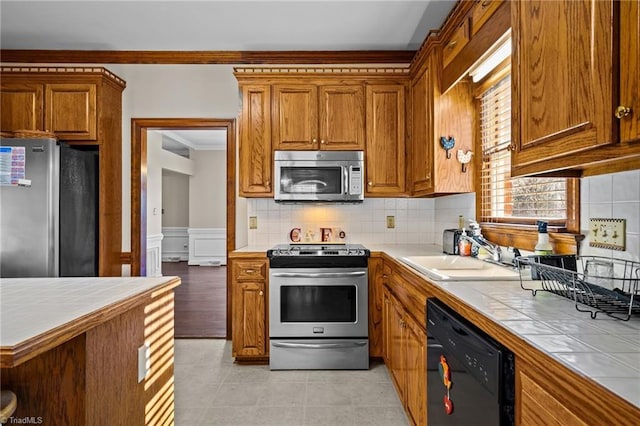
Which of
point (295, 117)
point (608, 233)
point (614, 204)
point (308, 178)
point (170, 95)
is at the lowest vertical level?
point (608, 233)

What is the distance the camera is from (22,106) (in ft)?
10.2

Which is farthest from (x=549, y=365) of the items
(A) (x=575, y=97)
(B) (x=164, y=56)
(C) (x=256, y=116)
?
(B) (x=164, y=56)

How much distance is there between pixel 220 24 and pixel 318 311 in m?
2.32

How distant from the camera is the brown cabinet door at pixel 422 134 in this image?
2.61 meters

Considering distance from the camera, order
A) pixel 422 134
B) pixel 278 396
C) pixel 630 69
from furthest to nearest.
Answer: pixel 422 134, pixel 278 396, pixel 630 69

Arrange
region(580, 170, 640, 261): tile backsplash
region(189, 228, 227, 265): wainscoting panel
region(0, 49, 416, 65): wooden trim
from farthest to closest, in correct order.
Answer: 1. region(189, 228, 227, 265): wainscoting panel
2. region(0, 49, 416, 65): wooden trim
3. region(580, 170, 640, 261): tile backsplash

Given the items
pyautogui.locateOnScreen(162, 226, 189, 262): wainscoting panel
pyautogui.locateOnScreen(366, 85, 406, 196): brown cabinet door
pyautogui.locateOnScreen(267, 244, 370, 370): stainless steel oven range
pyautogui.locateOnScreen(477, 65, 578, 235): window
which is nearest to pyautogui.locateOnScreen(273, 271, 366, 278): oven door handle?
pyautogui.locateOnScreen(267, 244, 370, 370): stainless steel oven range

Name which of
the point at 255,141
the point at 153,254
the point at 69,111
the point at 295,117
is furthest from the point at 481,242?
the point at 153,254

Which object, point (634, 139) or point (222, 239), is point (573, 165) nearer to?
point (634, 139)

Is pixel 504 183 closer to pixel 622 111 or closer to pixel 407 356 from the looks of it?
pixel 407 356

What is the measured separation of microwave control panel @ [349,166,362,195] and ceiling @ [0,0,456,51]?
1085mm

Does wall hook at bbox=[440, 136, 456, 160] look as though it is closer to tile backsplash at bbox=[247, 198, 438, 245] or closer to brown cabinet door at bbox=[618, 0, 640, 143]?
tile backsplash at bbox=[247, 198, 438, 245]

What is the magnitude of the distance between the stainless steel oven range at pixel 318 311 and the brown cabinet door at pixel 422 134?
2.45 ft

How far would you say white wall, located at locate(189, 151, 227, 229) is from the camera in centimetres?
834
